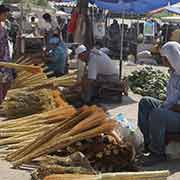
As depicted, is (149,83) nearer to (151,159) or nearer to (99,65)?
(99,65)

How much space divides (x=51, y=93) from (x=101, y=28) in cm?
1885

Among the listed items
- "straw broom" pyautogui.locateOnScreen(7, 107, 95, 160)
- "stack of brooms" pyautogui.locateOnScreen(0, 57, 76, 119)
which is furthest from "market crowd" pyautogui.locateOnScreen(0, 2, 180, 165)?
"straw broom" pyautogui.locateOnScreen(7, 107, 95, 160)

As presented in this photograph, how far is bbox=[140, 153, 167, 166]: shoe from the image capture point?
21.8ft

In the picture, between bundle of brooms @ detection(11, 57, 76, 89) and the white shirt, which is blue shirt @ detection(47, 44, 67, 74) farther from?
the white shirt

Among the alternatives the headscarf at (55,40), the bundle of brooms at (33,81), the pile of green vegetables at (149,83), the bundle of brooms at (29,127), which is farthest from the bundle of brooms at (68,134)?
the headscarf at (55,40)

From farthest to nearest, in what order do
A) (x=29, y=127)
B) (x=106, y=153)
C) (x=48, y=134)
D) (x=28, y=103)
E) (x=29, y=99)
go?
1. (x=29, y=99)
2. (x=28, y=103)
3. (x=29, y=127)
4. (x=48, y=134)
5. (x=106, y=153)

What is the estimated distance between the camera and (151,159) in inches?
265

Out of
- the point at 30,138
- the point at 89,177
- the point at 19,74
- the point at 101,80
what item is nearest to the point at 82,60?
the point at 101,80

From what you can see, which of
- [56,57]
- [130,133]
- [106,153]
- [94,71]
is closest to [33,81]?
[94,71]

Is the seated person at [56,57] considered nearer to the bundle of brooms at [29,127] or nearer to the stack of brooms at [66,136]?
the bundle of brooms at [29,127]

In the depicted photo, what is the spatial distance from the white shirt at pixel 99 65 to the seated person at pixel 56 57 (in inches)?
80.6

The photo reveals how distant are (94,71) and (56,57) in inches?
107

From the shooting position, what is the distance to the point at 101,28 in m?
27.6

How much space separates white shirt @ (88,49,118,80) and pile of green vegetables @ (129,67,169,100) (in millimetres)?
1319
